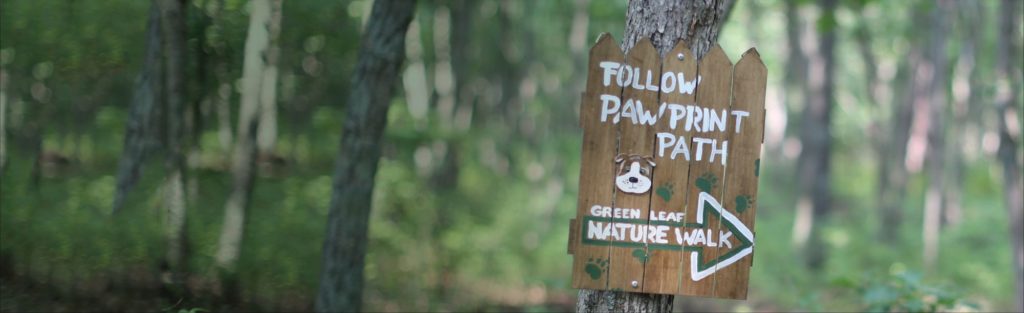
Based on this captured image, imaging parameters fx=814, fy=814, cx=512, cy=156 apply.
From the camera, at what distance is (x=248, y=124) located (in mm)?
7098

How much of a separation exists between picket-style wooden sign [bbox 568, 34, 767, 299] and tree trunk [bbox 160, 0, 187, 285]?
4.16 meters

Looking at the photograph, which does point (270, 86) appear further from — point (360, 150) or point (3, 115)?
point (3, 115)

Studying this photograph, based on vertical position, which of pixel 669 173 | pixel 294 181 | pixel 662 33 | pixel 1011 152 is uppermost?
pixel 662 33

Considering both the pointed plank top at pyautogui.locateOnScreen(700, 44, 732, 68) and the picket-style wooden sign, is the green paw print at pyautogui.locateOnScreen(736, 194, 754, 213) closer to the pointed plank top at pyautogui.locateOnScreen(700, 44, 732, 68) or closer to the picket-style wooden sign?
the picket-style wooden sign

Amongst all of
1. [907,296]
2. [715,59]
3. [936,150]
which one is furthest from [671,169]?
[936,150]

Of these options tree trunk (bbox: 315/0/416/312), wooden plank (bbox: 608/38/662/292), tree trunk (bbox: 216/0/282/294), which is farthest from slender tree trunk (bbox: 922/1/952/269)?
wooden plank (bbox: 608/38/662/292)

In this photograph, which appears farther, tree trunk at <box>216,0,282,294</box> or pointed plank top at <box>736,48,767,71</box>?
tree trunk at <box>216,0,282,294</box>

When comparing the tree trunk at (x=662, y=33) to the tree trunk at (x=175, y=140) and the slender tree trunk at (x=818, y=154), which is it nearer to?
the tree trunk at (x=175, y=140)

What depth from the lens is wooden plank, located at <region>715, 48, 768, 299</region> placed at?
12.0 feet

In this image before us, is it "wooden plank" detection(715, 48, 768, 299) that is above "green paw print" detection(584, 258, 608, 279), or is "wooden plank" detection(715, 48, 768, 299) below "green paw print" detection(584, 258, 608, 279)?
above

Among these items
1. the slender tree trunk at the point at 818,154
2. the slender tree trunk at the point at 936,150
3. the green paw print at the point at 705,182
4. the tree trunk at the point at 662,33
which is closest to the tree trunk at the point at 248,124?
the tree trunk at the point at 662,33

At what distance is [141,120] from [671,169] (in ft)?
17.6

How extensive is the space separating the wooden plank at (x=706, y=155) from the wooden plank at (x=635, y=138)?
0.20m

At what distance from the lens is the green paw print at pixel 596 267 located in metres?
3.60
